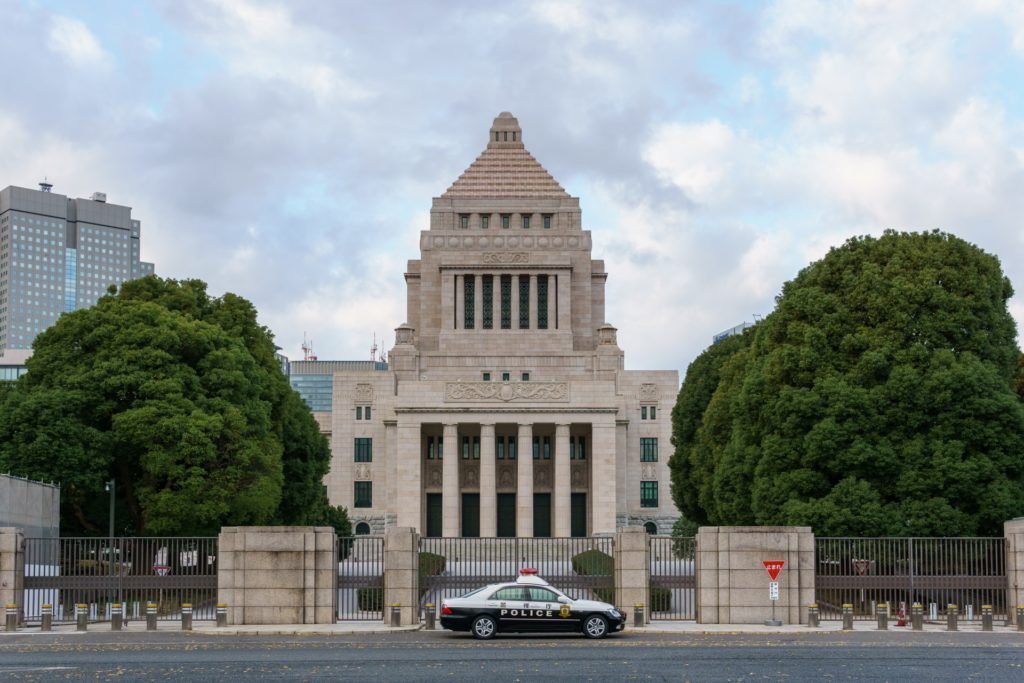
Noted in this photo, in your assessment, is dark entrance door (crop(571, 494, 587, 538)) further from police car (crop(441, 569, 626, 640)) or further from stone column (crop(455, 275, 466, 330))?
police car (crop(441, 569, 626, 640))

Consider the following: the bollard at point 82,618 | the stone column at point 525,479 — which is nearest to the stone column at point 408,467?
the stone column at point 525,479

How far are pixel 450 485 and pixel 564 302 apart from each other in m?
22.3

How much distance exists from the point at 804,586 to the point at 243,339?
1504 inches

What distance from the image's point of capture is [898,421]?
50094 mm

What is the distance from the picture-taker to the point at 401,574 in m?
40.7

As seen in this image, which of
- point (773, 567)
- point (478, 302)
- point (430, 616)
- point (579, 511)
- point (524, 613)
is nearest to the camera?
point (524, 613)

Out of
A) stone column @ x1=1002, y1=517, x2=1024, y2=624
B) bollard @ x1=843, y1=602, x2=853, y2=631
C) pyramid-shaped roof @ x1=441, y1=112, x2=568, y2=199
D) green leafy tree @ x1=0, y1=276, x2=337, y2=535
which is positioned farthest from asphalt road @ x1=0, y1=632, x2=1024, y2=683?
pyramid-shaped roof @ x1=441, y1=112, x2=568, y2=199

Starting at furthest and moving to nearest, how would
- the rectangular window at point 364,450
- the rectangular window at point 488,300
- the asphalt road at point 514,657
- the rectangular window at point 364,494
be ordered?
the rectangular window at point 488,300
the rectangular window at point 364,450
the rectangular window at point 364,494
the asphalt road at point 514,657

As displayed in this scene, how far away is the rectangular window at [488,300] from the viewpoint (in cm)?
11175

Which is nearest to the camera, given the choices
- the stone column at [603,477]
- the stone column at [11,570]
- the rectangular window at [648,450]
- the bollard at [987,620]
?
the bollard at [987,620]

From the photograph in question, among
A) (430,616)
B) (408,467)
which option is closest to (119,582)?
(430,616)

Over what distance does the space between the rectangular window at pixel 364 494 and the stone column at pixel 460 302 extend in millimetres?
15480

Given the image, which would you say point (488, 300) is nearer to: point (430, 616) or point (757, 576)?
point (757, 576)

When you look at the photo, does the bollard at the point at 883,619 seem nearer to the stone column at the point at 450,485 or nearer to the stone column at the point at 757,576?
the stone column at the point at 757,576
